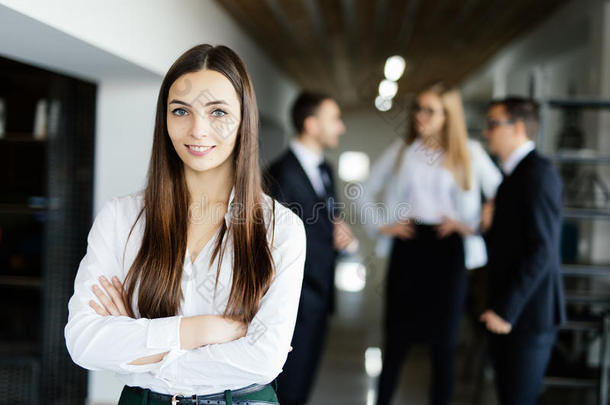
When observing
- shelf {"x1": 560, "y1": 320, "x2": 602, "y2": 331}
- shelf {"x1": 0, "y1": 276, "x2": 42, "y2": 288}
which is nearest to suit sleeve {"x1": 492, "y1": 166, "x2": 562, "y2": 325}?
shelf {"x1": 560, "y1": 320, "x2": 602, "y2": 331}

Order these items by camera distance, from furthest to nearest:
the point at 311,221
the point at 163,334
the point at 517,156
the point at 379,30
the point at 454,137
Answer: the point at 379,30 < the point at 311,221 < the point at 454,137 < the point at 517,156 < the point at 163,334

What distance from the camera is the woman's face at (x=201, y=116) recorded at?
1.39 meters

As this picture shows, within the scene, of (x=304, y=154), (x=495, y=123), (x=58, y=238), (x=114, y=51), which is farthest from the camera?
(x=58, y=238)

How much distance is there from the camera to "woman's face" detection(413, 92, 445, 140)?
2969 millimetres

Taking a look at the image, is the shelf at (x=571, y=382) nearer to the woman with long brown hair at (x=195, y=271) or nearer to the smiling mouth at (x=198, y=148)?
the woman with long brown hair at (x=195, y=271)

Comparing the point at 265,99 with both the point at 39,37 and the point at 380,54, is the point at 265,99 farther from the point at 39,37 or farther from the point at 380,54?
the point at 39,37

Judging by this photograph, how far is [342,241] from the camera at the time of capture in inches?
130

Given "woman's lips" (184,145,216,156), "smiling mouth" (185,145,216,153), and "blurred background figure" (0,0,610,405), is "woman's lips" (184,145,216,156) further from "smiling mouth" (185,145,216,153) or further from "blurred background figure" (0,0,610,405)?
"blurred background figure" (0,0,610,405)

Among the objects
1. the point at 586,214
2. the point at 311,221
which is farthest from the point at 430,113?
the point at 586,214

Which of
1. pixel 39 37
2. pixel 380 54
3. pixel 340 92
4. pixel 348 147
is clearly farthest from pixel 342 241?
pixel 348 147

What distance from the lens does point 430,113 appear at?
299cm

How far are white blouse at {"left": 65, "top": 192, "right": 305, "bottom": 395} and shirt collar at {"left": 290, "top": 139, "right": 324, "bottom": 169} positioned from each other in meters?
1.74

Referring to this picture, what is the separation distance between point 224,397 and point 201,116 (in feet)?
Result: 2.24

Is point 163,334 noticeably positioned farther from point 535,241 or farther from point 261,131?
point 261,131
